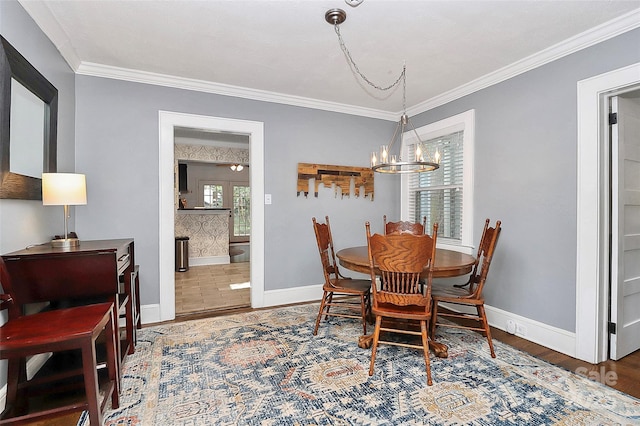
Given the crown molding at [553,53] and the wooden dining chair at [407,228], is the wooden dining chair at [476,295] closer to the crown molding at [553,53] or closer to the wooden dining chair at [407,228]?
the wooden dining chair at [407,228]

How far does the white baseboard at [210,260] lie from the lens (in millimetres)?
6492

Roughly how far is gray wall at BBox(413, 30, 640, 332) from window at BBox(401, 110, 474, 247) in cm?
11

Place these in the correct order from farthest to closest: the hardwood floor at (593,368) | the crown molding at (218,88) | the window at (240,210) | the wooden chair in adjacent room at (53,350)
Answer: the window at (240,210) < the crown molding at (218,88) < the hardwood floor at (593,368) < the wooden chair in adjacent room at (53,350)

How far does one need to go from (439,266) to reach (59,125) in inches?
126

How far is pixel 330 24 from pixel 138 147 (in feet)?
7.17

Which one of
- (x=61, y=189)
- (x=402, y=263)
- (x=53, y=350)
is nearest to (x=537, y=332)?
(x=402, y=263)

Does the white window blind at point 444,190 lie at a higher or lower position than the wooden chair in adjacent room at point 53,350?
higher

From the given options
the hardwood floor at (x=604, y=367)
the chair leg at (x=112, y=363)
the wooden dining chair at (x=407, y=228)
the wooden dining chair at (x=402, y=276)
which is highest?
the wooden dining chair at (x=407, y=228)

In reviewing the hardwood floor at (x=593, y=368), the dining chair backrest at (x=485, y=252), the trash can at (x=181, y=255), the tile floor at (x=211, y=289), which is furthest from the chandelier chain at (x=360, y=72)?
the trash can at (x=181, y=255)

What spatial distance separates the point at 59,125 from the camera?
258 centimetres

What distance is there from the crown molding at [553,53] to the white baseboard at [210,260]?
511cm

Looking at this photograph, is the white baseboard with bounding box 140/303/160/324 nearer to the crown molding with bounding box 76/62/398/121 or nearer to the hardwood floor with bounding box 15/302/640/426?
the hardwood floor with bounding box 15/302/640/426

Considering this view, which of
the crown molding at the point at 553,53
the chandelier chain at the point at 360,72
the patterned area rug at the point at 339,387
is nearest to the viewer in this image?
the patterned area rug at the point at 339,387

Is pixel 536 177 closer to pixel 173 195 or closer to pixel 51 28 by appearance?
pixel 173 195
